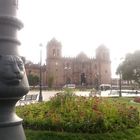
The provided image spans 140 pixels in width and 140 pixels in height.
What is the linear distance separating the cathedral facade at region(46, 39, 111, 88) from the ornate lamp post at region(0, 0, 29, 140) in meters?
86.2

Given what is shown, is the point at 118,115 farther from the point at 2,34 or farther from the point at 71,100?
the point at 2,34

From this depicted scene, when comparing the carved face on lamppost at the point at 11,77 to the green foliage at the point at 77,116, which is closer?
the carved face on lamppost at the point at 11,77

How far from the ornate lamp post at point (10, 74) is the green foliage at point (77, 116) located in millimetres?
4932

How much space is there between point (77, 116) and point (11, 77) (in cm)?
565

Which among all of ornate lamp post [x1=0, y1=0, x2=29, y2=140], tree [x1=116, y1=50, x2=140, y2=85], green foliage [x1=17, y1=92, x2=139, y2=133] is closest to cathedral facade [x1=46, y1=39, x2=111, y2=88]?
tree [x1=116, y1=50, x2=140, y2=85]

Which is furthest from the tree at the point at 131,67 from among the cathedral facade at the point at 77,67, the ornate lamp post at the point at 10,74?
the cathedral facade at the point at 77,67

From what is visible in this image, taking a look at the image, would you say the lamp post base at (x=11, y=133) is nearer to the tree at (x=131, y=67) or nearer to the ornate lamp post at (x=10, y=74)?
the ornate lamp post at (x=10, y=74)

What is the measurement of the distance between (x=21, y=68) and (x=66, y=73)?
3616 inches

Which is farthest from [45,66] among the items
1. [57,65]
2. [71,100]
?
[71,100]

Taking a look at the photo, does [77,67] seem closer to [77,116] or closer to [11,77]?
[77,116]

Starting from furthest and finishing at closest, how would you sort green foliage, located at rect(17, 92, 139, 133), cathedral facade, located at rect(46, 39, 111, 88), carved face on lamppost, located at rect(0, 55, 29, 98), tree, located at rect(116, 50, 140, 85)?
cathedral facade, located at rect(46, 39, 111, 88) → tree, located at rect(116, 50, 140, 85) → green foliage, located at rect(17, 92, 139, 133) → carved face on lamppost, located at rect(0, 55, 29, 98)

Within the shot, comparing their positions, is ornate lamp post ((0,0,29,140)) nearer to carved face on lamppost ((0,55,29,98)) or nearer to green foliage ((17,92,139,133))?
carved face on lamppost ((0,55,29,98))

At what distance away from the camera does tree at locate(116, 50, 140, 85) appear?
1372 inches

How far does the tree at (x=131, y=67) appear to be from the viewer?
34844mm
